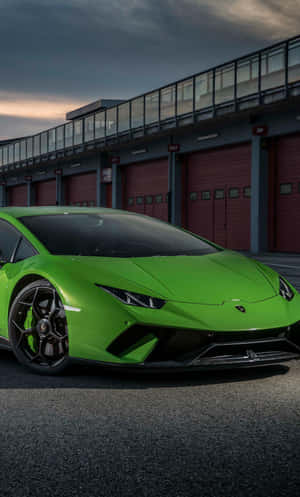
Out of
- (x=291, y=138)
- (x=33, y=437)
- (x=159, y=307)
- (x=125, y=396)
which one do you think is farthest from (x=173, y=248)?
(x=291, y=138)

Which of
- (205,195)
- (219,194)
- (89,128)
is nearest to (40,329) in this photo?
(219,194)

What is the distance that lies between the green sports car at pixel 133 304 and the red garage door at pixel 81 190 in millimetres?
33214

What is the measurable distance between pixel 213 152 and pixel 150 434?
81.3ft

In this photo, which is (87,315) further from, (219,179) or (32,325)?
(219,179)

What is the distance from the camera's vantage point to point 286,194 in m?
23.4

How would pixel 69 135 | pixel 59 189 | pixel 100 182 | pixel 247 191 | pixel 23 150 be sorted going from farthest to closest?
pixel 23 150, pixel 59 189, pixel 69 135, pixel 100 182, pixel 247 191

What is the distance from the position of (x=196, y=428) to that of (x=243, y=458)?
496mm

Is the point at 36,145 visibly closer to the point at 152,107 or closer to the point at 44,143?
the point at 44,143

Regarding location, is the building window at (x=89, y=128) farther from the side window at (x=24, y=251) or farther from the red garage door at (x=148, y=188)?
the side window at (x=24, y=251)

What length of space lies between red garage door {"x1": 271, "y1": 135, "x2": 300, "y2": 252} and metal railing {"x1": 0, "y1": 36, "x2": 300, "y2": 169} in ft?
6.36

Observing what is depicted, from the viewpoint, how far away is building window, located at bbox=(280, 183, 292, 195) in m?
23.2

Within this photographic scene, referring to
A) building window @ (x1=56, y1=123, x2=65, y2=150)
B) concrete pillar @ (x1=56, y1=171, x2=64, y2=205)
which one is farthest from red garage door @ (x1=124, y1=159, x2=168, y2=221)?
concrete pillar @ (x1=56, y1=171, x2=64, y2=205)

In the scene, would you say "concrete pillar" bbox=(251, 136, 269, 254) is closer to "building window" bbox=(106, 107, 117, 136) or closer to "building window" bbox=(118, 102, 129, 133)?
"building window" bbox=(118, 102, 129, 133)

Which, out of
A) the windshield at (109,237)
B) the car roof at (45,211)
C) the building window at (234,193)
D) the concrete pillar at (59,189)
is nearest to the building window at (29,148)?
the concrete pillar at (59,189)
